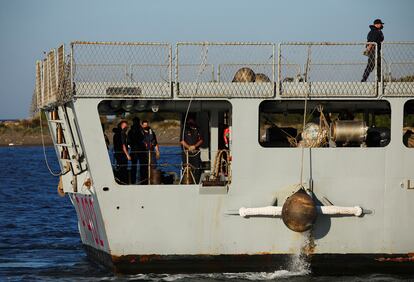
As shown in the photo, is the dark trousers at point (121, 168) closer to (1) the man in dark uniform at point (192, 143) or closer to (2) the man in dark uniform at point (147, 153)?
(2) the man in dark uniform at point (147, 153)

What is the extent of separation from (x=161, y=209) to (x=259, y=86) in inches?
117

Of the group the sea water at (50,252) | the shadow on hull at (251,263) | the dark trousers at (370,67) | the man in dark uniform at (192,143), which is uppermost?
the dark trousers at (370,67)

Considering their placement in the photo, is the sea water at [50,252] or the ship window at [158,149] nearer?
the sea water at [50,252]

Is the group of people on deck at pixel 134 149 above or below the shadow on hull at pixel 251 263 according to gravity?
above

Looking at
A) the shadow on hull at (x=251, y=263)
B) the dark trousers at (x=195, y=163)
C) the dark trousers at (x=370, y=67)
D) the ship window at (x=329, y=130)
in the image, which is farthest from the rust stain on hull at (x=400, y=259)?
the dark trousers at (x=195, y=163)

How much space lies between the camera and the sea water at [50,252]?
1919 centimetres

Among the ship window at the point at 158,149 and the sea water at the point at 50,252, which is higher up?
the ship window at the point at 158,149

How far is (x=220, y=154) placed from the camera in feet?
64.1

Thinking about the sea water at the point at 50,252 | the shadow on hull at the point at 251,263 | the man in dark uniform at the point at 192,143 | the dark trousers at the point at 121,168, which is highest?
the man in dark uniform at the point at 192,143

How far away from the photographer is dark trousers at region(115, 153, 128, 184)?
2011 centimetres

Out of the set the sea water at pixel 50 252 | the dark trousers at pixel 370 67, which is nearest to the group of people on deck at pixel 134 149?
the sea water at pixel 50 252

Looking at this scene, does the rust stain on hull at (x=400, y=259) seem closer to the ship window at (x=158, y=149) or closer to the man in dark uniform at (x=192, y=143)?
the ship window at (x=158, y=149)

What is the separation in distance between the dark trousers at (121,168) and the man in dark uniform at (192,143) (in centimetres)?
122

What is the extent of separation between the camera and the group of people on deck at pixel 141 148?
790 inches
